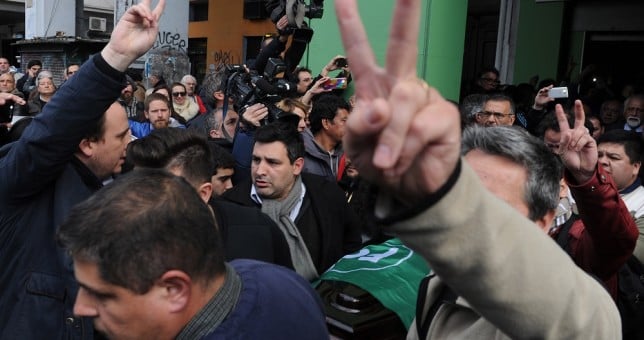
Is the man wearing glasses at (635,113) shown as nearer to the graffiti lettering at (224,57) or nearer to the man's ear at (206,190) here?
the man's ear at (206,190)

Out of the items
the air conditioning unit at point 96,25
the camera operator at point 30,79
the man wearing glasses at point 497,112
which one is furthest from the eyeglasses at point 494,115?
the air conditioning unit at point 96,25

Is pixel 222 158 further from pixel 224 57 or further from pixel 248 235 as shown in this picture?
pixel 224 57

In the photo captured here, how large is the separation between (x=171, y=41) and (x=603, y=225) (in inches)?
438

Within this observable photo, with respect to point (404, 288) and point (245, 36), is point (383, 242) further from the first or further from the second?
point (245, 36)

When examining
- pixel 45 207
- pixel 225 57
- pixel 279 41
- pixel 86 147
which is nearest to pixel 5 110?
pixel 86 147

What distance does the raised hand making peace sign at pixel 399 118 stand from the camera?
82cm

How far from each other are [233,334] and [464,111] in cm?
370

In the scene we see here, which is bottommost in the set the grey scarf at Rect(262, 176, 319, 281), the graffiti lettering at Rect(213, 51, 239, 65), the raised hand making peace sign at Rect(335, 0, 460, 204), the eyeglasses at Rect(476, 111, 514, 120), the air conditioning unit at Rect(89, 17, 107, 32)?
the grey scarf at Rect(262, 176, 319, 281)

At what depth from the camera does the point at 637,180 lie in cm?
334

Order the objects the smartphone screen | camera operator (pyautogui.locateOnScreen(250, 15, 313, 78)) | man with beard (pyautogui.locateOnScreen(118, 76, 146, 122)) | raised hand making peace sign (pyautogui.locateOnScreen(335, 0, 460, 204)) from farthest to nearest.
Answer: man with beard (pyautogui.locateOnScreen(118, 76, 146, 122)) < the smartphone screen < camera operator (pyautogui.locateOnScreen(250, 15, 313, 78)) < raised hand making peace sign (pyautogui.locateOnScreen(335, 0, 460, 204))

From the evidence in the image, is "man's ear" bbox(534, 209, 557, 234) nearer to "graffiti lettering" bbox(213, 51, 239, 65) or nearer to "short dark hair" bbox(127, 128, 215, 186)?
"short dark hair" bbox(127, 128, 215, 186)

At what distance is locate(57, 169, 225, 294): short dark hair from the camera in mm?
1256

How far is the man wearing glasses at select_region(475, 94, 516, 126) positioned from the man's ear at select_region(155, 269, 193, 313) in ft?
11.0

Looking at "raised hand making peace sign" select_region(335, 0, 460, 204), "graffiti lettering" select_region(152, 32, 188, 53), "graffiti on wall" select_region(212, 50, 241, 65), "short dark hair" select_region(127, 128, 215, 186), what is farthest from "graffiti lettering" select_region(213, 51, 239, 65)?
"raised hand making peace sign" select_region(335, 0, 460, 204)
